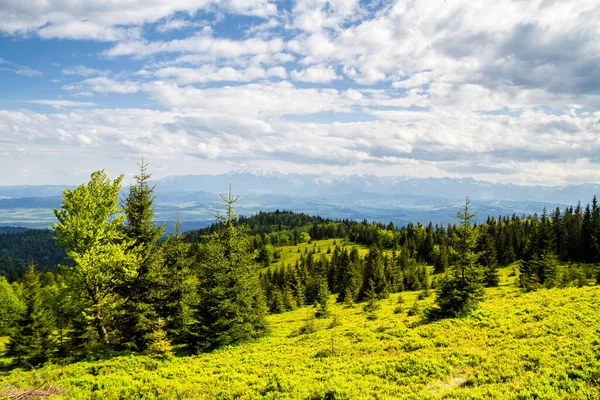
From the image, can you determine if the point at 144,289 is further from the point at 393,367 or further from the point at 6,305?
the point at 6,305

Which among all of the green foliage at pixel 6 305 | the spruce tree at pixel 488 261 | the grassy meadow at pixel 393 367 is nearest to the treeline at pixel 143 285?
the grassy meadow at pixel 393 367

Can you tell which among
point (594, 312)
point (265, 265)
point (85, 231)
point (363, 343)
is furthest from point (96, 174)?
point (265, 265)

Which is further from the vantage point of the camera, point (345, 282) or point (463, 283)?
point (345, 282)

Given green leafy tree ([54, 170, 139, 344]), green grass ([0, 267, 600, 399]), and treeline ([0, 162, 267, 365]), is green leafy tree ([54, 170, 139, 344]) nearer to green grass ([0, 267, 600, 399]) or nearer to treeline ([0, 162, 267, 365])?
treeline ([0, 162, 267, 365])

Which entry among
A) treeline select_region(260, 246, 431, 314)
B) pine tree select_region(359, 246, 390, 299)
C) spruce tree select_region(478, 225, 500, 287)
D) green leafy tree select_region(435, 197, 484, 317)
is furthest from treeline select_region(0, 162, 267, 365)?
pine tree select_region(359, 246, 390, 299)

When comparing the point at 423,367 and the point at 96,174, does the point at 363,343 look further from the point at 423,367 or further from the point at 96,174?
the point at 96,174

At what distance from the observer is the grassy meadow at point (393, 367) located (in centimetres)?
1390

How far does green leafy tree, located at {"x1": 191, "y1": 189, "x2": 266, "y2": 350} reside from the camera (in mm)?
27484

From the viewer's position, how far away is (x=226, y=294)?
2838 cm

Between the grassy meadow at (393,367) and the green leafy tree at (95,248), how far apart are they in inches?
159

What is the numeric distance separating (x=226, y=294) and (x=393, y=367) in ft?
51.7

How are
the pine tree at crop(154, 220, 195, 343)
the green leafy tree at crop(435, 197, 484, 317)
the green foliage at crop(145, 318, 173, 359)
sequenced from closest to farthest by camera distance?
the green foliage at crop(145, 318, 173, 359) < the pine tree at crop(154, 220, 195, 343) < the green leafy tree at crop(435, 197, 484, 317)

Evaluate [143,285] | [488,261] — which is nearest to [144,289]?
[143,285]

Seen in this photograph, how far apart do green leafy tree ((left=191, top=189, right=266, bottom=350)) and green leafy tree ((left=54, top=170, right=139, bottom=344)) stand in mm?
6294
